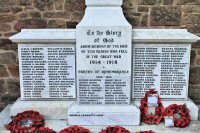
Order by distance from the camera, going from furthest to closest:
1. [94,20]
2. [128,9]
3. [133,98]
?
1. [128,9]
2. [133,98]
3. [94,20]

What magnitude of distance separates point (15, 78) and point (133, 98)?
7.07ft

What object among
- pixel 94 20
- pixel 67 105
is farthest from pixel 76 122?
pixel 94 20

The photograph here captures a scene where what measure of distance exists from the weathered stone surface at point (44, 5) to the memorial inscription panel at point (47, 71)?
0.99 meters

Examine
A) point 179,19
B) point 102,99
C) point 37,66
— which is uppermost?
point 179,19

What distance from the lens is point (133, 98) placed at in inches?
177

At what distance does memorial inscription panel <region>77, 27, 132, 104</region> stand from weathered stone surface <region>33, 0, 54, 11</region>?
45.7 inches

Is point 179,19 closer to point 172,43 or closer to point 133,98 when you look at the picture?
point 172,43

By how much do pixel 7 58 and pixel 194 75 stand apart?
327cm

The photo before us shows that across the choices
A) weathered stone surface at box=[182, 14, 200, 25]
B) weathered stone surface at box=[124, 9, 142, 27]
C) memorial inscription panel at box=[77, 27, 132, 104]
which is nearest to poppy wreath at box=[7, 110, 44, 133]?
A: memorial inscription panel at box=[77, 27, 132, 104]

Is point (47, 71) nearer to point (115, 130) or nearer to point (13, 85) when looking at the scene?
point (13, 85)

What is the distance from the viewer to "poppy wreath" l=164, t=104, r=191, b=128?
13.6 ft

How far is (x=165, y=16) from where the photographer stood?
4996mm

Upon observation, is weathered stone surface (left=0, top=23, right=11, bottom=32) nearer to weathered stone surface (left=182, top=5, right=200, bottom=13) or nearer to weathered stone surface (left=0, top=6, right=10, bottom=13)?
weathered stone surface (left=0, top=6, right=10, bottom=13)

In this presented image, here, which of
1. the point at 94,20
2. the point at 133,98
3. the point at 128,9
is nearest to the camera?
the point at 94,20
